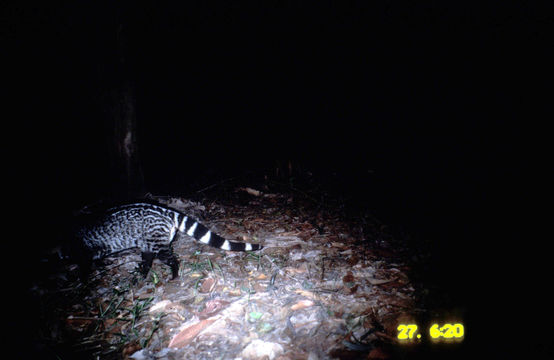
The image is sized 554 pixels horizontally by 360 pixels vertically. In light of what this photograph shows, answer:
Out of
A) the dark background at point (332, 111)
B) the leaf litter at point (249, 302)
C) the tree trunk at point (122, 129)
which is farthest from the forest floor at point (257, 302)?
the tree trunk at point (122, 129)

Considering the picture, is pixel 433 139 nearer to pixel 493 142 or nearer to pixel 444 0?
pixel 493 142

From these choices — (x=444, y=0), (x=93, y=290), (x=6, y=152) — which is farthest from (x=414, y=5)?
(x=6, y=152)

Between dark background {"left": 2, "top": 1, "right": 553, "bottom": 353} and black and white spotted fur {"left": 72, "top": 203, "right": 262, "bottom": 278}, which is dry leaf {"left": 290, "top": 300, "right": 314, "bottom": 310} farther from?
dark background {"left": 2, "top": 1, "right": 553, "bottom": 353}

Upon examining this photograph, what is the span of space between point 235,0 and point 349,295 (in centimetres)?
1118

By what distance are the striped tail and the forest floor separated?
0.13 meters

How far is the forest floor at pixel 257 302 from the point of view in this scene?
2487mm

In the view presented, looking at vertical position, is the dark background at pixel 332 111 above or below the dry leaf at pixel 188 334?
above

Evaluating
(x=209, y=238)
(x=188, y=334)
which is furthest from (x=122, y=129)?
(x=188, y=334)

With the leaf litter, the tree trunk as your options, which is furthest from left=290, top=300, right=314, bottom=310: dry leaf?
the tree trunk
